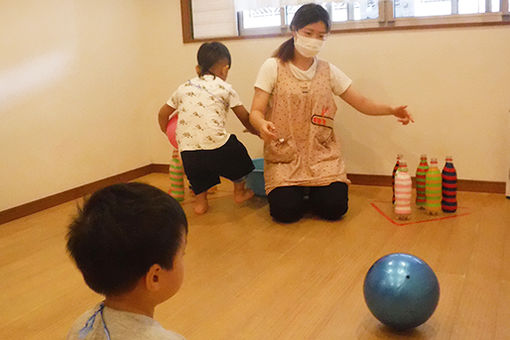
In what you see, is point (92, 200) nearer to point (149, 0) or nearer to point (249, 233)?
point (249, 233)

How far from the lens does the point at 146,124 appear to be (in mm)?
3760

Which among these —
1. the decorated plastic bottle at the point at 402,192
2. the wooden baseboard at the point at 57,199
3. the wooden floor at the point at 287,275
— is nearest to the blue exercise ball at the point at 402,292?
the wooden floor at the point at 287,275

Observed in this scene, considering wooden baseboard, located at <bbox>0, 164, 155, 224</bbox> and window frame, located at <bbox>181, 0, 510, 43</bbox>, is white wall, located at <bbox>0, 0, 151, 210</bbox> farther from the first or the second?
window frame, located at <bbox>181, 0, 510, 43</bbox>

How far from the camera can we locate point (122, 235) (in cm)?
89

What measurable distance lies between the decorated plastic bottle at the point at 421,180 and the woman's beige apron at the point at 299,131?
0.35 meters

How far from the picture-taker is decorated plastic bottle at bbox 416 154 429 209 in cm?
264

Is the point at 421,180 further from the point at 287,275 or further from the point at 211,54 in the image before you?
the point at 211,54

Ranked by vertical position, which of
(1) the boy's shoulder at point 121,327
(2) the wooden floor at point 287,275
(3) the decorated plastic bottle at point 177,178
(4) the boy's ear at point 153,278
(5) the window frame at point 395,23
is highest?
(5) the window frame at point 395,23

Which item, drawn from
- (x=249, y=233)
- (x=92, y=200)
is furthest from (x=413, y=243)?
(x=92, y=200)

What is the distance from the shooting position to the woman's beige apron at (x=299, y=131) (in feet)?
8.75

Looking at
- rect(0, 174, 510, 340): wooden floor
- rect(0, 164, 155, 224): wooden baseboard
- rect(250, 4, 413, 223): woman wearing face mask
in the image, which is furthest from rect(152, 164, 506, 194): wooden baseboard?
rect(0, 164, 155, 224): wooden baseboard

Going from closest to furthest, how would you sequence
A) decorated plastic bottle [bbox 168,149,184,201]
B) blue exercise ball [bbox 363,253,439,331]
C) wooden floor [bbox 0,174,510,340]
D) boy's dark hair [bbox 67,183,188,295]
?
boy's dark hair [bbox 67,183,188,295] < blue exercise ball [bbox 363,253,439,331] < wooden floor [bbox 0,174,510,340] < decorated plastic bottle [bbox 168,149,184,201]

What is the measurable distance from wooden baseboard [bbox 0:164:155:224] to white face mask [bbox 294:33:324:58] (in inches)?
61.0

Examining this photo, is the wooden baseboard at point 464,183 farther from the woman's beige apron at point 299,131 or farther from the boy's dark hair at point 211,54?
the boy's dark hair at point 211,54
